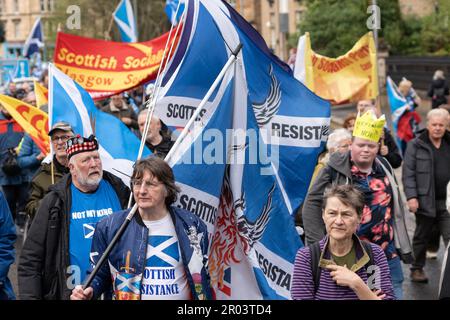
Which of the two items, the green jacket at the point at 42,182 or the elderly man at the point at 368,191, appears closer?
the elderly man at the point at 368,191

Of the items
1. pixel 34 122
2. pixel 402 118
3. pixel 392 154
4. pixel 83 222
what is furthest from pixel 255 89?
pixel 402 118

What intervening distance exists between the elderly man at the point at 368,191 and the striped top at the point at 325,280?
5.30ft

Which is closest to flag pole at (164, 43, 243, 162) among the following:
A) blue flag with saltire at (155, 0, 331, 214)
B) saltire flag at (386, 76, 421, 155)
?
blue flag with saltire at (155, 0, 331, 214)

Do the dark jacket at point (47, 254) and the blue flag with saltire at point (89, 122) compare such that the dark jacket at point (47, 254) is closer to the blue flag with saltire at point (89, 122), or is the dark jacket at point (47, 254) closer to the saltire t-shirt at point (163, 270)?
the saltire t-shirt at point (163, 270)

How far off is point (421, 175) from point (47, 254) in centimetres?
492

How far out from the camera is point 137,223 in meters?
4.95

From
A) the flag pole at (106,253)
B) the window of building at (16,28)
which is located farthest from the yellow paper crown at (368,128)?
the window of building at (16,28)

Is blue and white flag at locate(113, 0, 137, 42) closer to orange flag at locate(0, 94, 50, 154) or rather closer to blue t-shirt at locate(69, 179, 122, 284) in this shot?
orange flag at locate(0, 94, 50, 154)

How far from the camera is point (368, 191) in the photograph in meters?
6.55

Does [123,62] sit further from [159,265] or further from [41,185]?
[159,265]

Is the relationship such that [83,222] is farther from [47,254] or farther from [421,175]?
[421,175]

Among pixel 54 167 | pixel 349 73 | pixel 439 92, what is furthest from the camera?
pixel 439 92

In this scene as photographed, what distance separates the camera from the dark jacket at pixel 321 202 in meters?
6.48

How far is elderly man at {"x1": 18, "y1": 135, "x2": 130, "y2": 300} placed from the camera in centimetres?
542
